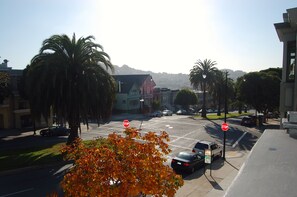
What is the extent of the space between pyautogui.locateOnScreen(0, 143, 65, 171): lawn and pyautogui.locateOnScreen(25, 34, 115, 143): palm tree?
3022 millimetres

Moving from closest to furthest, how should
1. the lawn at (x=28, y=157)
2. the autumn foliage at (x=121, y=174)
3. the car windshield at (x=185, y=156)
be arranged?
the autumn foliage at (x=121, y=174)
the lawn at (x=28, y=157)
the car windshield at (x=185, y=156)

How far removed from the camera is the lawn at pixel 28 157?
20.2m

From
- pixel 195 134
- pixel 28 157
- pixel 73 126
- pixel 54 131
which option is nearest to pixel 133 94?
pixel 195 134

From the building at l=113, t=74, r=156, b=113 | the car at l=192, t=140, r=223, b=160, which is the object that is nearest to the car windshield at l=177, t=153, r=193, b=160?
the car at l=192, t=140, r=223, b=160

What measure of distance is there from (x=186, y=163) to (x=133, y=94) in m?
49.9

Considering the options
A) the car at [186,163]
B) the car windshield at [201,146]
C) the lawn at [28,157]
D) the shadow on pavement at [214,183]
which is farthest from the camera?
the car windshield at [201,146]

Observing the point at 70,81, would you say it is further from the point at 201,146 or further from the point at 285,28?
the point at 285,28

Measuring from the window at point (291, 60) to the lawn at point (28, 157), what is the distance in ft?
48.4

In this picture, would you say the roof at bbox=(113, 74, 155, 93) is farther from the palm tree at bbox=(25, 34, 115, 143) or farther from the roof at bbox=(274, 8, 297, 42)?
the roof at bbox=(274, 8, 297, 42)

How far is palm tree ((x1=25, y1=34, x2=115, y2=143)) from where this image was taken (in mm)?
24156

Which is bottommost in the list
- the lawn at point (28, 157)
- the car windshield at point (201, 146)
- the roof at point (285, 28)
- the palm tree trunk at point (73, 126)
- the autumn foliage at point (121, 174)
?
the lawn at point (28, 157)

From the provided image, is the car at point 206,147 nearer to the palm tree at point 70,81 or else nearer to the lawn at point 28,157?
the palm tree at point 70,81

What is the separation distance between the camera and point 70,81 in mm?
24391

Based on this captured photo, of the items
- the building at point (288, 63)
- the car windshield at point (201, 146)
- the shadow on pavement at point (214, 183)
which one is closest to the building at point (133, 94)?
the car windshield at point (201, 146)
